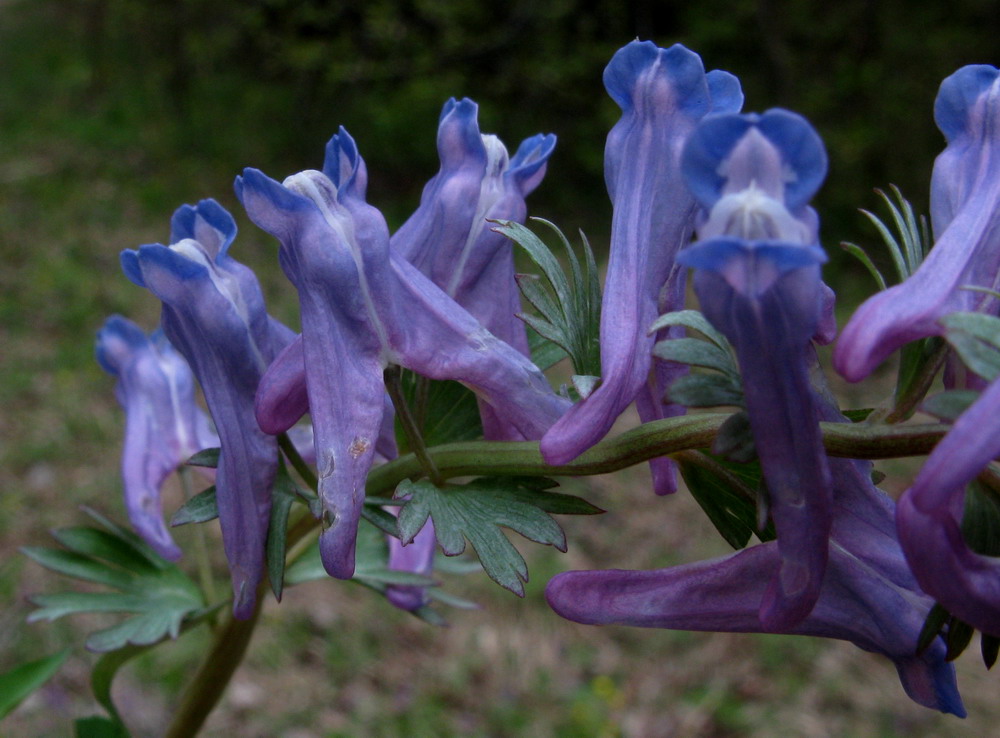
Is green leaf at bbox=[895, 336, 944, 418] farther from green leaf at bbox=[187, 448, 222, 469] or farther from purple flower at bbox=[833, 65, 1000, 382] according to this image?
green leaf at bbox=[187, 448, 222, 469]

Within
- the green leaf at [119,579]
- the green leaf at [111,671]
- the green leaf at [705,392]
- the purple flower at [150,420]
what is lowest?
the green leaf at [111,671]

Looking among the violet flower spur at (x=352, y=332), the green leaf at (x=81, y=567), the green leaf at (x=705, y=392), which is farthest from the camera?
the green leaf at (x=81, y=567)

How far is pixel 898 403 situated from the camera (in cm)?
83

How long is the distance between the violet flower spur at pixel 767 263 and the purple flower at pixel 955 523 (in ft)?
0.26

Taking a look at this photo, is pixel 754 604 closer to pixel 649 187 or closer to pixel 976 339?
pixel 976 339

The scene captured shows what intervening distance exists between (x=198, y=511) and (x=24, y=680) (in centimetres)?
51

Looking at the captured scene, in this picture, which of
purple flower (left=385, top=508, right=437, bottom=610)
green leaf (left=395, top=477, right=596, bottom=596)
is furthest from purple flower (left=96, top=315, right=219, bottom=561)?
green leaf (left=395, top=477, right=596, bottom=596)

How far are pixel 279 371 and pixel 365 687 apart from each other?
264cm

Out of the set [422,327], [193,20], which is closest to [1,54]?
[193,20]

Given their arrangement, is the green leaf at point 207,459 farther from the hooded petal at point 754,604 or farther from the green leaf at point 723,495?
the green leaf at point 723,495

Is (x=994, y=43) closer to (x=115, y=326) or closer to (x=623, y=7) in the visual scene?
(x=623, y=7)

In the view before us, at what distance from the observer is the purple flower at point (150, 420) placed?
4.23 ft

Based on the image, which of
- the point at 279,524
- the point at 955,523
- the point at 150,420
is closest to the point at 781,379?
the point at 955,523

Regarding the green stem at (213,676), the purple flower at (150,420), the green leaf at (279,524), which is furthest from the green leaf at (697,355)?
the purple flower at (150,420)
